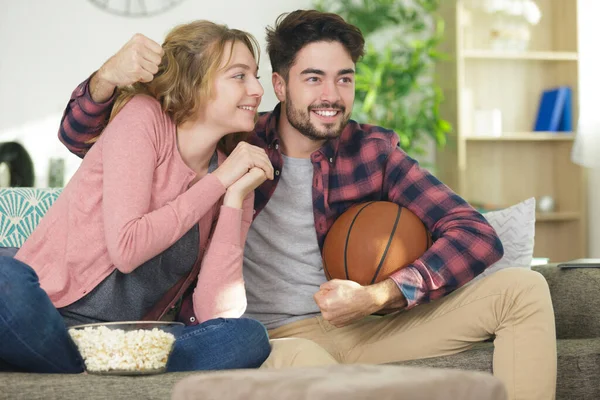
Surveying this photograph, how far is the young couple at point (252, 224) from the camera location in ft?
6.25

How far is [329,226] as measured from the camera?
2.32 m

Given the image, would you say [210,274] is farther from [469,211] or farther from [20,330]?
[469,211]

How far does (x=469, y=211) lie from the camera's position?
7.37 ft

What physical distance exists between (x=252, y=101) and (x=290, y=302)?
0.53 metres

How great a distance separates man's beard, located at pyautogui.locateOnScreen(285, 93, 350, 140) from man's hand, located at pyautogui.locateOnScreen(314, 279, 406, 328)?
1.64ft

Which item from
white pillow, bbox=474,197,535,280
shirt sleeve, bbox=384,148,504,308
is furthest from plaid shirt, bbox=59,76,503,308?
white pillow, bbox=474,197,535,280

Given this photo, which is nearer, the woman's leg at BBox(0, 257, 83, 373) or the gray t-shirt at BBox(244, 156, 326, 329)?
the woman's leg at BBox(0, 257, 83, 373)

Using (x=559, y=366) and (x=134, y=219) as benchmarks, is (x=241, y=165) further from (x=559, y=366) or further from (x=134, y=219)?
(x=559, y=366)

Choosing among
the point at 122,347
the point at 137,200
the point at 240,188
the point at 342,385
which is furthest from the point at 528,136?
the point at 342,385

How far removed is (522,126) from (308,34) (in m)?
3.23

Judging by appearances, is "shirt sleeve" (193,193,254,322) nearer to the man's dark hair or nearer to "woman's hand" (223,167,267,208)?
"woman's hand" (223,167,267,208)

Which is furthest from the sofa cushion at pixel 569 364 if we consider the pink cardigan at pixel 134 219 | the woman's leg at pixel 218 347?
the pink cardigan at pixel 134 219

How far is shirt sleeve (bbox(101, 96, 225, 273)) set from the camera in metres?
1.87

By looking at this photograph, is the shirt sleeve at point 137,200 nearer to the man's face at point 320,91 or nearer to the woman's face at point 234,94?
the woman's face at point 234,94
